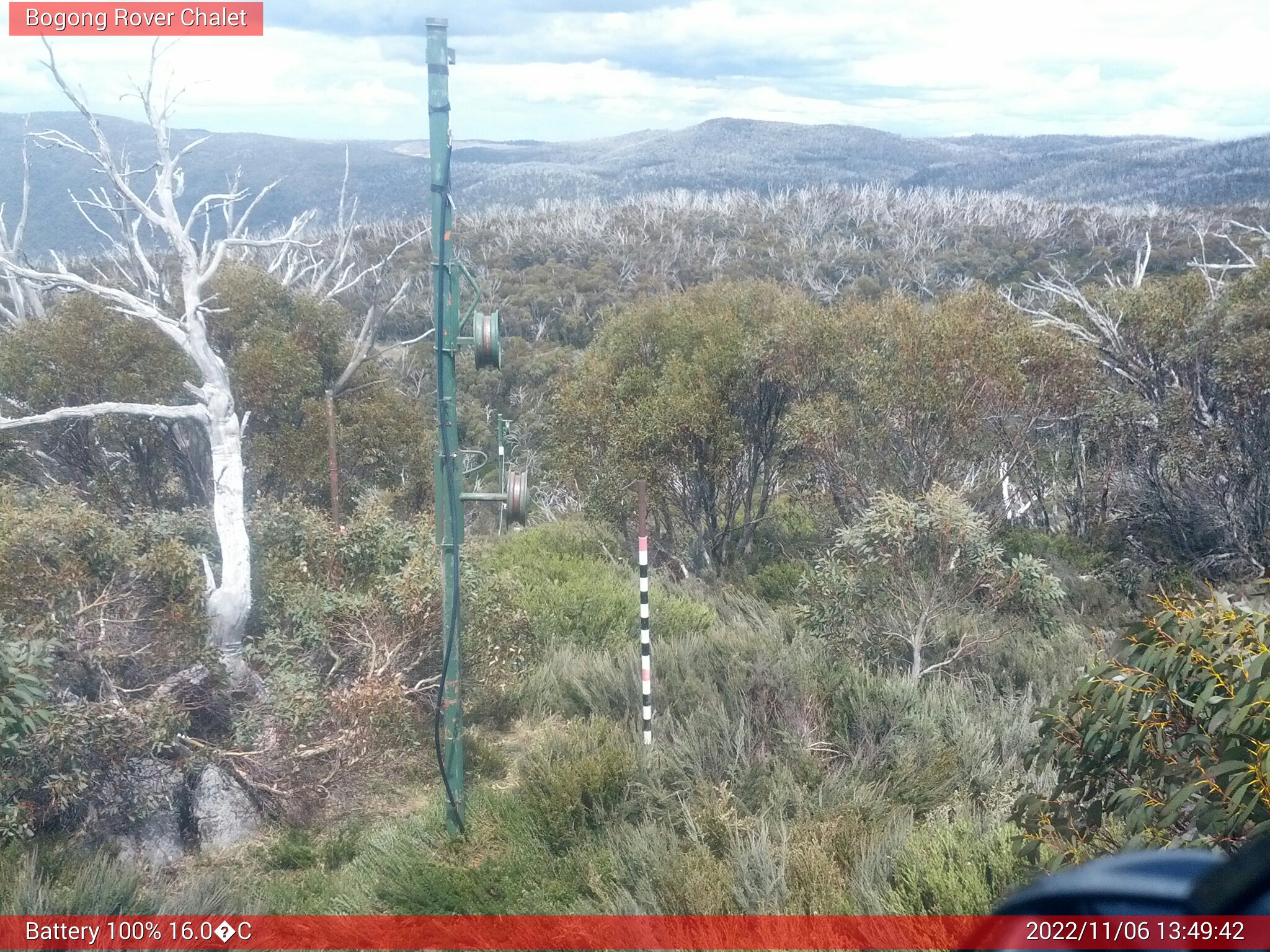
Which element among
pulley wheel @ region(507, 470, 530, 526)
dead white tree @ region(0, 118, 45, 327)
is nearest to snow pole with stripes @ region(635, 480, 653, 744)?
pulley wheel @ region(507, 470, 530, 526)

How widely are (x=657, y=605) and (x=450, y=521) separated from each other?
14.4ft

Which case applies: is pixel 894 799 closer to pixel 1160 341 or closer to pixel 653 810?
pixel 653 810

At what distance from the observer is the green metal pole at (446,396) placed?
4852 millimetres

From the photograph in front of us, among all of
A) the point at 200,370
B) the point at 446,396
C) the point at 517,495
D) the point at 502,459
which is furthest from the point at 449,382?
the point at 200,370

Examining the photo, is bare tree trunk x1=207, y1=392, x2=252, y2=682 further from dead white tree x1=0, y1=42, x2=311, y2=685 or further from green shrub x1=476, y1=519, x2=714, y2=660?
green shrub x1=476, y1=519, x2=714, y2=660

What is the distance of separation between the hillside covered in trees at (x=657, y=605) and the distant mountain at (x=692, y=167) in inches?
137

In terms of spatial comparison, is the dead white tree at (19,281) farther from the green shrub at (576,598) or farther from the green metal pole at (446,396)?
the green metal pole at (446,396)

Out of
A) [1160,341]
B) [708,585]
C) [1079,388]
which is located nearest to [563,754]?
[708,585]

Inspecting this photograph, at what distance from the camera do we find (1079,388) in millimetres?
12008

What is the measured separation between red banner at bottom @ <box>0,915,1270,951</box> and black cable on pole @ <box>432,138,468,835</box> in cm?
80

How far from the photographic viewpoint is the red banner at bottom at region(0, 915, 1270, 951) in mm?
3650

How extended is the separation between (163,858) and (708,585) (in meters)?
7.33

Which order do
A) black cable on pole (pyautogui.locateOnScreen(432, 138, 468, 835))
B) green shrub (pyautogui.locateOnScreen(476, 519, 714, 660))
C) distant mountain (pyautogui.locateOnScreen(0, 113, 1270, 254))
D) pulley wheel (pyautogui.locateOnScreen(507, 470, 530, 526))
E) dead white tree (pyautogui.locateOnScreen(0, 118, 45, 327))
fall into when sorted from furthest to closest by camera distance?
distant mountain (pyautogui.locateOnScreen(0, 113, 1270, 254)) → dead white tree (pyautogui.locateOnScreen(0, 118, 45, 327)) → green shrub (pyautogui.locateOnScreen(476, 519, 714, 660)) → pulley wheel (pyautogui.locateOnScreen(507, 470, 530, 526)) → black cable on pole (pyautogui.locateOnScreen(432, 138, 468, 835))

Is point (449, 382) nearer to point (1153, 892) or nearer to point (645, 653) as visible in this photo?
point (645, 653)
